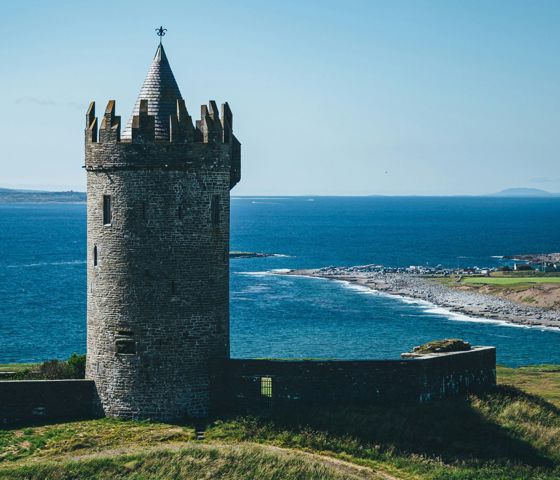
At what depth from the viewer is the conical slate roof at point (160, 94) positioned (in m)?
25.5

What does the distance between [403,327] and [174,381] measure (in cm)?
5957

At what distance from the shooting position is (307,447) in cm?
2353

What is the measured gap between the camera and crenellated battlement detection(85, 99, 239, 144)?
24922 mm

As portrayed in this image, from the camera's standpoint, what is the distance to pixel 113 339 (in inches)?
1001

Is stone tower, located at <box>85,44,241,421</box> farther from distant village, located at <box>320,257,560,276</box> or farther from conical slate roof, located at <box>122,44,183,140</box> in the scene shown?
distant village, located at <box>320,257,560,276</box>

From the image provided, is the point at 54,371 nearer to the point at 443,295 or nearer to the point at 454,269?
the point at 443,295

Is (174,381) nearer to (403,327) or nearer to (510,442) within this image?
(510,442)

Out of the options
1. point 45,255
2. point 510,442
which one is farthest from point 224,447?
point 45,255

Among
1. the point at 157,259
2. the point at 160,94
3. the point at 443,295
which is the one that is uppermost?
the point at 160,94

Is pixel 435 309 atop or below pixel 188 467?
below

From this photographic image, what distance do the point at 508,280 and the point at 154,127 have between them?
93.1 m

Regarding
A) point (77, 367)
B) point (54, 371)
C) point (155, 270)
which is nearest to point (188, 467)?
point (155, 270)

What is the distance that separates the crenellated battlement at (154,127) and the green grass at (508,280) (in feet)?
285

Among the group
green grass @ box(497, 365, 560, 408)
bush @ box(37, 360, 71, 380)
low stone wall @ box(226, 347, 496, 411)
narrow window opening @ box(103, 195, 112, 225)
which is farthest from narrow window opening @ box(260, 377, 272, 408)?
green grass @ box(497, 365, 560, 408)
